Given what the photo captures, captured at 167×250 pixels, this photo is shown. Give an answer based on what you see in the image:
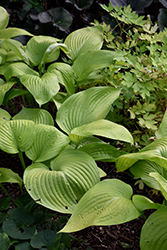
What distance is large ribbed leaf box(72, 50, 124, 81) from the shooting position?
5.20 feet

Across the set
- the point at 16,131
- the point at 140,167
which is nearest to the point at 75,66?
the point at 16,131

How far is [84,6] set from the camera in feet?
8.14

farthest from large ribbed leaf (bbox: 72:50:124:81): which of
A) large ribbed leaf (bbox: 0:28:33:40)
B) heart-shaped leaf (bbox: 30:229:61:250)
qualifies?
heart-shaped leaf (bbox: 30:229:61:250)

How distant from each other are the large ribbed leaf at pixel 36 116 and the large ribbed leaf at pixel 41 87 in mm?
100

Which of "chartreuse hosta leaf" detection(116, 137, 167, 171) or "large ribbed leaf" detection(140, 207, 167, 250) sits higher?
"chartreuse hosta leaf" detection(116, 137, 167, 171)

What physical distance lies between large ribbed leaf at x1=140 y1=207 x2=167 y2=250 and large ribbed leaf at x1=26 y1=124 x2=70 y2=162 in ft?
1.82

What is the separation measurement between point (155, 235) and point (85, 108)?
31.2 inches

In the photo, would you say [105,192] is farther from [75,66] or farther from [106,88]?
[75,66]

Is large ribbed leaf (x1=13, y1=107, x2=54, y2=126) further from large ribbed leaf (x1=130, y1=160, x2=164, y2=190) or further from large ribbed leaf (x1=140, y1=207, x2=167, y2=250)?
large ribbed leaf (x1=140, y1=207, x2=167, y2=250)

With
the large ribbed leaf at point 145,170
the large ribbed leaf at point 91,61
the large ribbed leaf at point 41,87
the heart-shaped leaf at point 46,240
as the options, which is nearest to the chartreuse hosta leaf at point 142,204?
the large ribbed leaf at point 145,170

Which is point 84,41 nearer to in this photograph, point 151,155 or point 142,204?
point 151,155

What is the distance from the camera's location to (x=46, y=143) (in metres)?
1.21

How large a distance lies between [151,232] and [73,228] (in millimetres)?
318

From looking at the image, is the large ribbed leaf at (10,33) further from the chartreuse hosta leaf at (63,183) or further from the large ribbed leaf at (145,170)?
the large ribbed leaf at (145,170)
